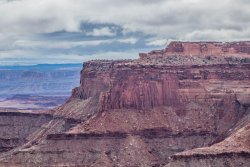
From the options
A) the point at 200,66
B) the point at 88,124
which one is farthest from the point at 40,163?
the point at 200,66

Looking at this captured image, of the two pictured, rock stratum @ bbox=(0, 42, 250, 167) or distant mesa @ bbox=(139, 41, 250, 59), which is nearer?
rock stratum @ bbox=(0, 42, 250, 167)

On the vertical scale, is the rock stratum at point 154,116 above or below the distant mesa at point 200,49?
below

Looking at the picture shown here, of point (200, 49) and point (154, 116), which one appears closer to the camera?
point (154, 116)

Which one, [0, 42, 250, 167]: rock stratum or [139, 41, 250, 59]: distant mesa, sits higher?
[139, 41, 250, 59]: distant mesa

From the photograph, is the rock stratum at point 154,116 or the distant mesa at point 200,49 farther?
the distant mesa at point 200,49

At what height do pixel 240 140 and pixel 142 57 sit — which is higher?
pixel 142 57

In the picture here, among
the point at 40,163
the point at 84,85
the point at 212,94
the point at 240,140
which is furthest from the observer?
the point at 84,85

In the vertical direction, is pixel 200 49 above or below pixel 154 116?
above

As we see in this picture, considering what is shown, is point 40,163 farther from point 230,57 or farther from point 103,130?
point 230,57
